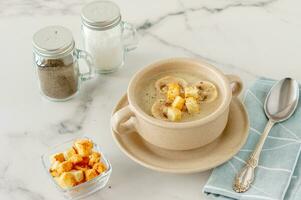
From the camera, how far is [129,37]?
4.46 feet

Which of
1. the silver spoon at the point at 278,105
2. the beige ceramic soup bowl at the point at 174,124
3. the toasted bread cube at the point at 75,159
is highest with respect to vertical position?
the beige ceramic soup bowl at the point at 174,124

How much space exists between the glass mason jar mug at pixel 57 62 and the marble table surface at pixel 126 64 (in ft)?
0.08

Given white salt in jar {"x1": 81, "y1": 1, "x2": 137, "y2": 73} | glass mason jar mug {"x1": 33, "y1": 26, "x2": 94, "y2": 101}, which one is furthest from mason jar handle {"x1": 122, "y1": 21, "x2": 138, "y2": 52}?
glass mason jar mug {"x1": 33, "y1": 26, "x2": 94, "y2": 101}

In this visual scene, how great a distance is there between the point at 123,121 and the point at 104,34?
222 millimetres

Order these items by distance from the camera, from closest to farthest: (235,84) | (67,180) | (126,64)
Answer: (67,180)
(235,84)
(126,64)

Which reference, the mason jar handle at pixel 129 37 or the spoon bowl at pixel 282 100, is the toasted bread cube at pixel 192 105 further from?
the mason jar handle at pixel 129 37

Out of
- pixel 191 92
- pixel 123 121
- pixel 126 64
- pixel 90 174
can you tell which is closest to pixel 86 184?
pixel 90 174

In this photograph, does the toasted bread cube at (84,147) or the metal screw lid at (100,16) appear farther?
the metal screw lid at (100,16)

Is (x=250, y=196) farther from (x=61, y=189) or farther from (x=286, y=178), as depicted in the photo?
(x=61, y=189)

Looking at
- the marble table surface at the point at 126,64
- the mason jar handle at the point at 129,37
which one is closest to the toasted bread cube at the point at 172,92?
the marble table surface at the point at 126,64

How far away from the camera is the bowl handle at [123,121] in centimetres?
108

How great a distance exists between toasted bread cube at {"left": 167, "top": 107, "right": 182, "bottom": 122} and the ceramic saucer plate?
58 millimetres

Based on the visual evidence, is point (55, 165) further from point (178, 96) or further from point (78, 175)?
point (178, 96)

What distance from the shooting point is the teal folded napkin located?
3.38ft
